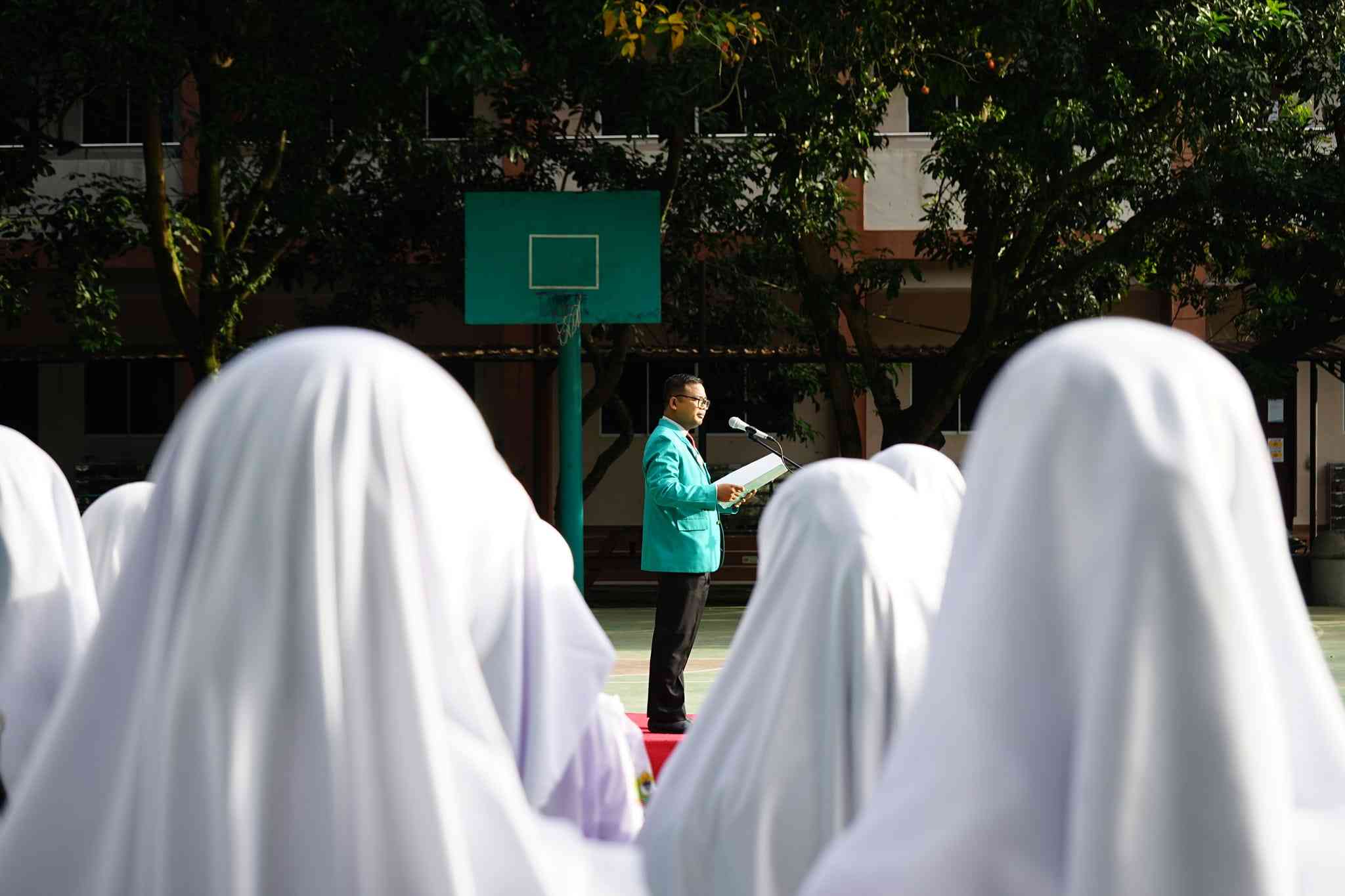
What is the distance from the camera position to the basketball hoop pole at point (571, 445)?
10.2 meters

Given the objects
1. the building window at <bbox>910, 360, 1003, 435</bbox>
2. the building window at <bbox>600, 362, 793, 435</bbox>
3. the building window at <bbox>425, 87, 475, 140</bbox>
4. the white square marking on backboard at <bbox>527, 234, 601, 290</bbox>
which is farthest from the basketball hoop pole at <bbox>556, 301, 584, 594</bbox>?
the building window at <bbox>910, 360, 1003, 435</bbox>

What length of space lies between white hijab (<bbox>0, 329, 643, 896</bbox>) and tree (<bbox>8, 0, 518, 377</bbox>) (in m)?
7.97

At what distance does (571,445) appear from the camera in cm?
1025

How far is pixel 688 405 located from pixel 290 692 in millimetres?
5961

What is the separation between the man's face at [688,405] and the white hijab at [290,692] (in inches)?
228

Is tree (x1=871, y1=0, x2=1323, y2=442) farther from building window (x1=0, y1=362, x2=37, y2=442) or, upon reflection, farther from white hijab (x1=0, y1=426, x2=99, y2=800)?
building window (x1=0, y1=362, x2=37, y2=442)

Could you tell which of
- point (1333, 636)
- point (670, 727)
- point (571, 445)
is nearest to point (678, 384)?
point (670, 727)

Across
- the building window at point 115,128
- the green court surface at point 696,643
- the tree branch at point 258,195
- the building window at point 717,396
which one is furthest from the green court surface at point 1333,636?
the building window at point 115,128

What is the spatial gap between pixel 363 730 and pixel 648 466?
230 inches

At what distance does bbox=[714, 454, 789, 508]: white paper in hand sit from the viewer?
730 cm

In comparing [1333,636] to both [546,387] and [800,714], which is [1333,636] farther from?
[800,714]

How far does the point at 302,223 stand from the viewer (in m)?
12.4

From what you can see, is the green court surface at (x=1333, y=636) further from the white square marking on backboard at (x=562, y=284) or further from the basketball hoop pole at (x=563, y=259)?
the white square marking on backboard at (x=562, y=284)

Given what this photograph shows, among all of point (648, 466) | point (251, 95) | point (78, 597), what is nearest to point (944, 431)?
point (251, 95)
